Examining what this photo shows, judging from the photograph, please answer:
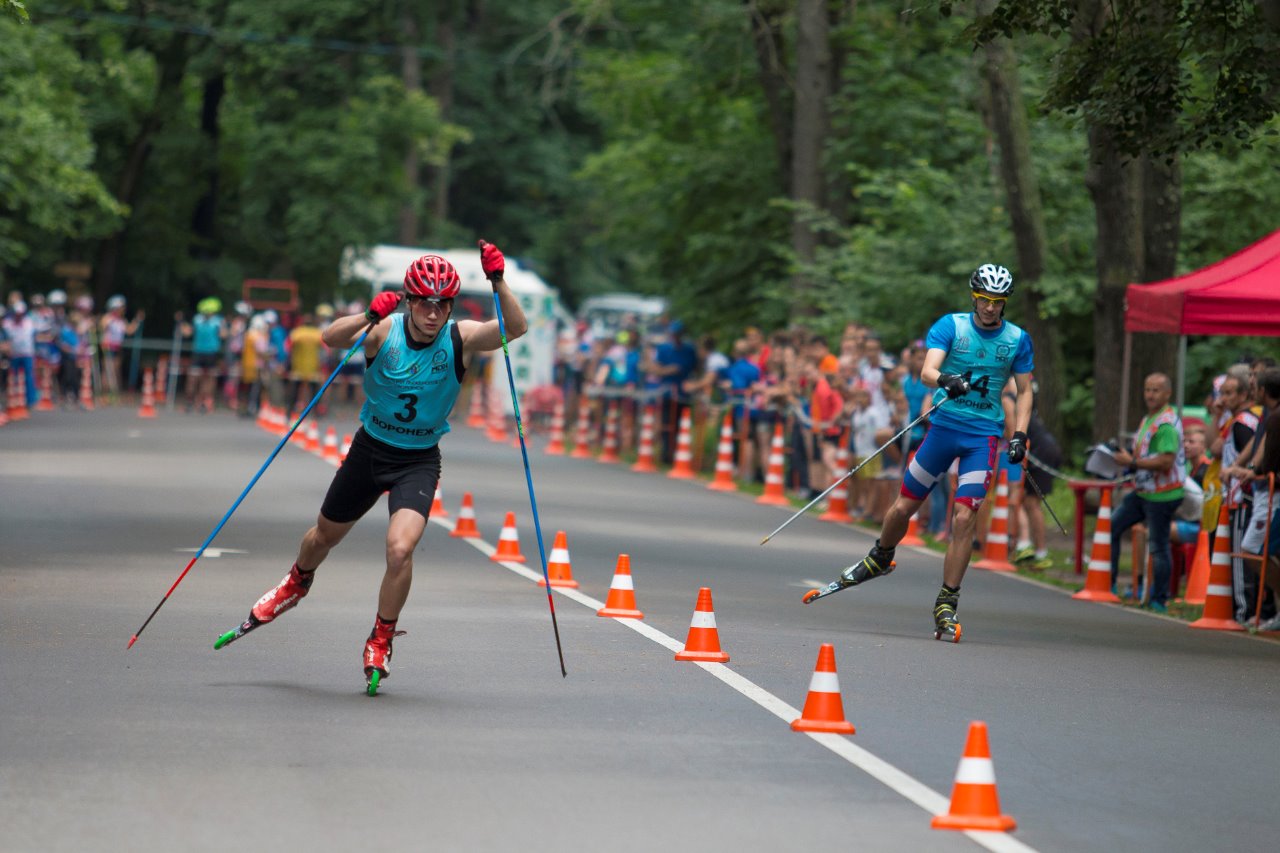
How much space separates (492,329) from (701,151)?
26.7 meters

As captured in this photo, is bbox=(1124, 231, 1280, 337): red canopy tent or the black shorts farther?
bbox=(1124, 231, 1280, 337): red canopy tent

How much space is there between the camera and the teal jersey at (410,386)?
9867 millimetres

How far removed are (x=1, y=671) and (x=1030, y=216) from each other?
56.0 ft

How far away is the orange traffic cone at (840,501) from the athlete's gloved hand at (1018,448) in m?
10.2

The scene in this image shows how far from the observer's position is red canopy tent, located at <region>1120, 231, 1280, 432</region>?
16188mm

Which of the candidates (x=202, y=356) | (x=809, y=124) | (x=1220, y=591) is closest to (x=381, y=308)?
(x=1220, y=591)

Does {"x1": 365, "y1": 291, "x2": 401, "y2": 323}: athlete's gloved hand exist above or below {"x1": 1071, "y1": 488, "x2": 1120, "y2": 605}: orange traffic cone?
above

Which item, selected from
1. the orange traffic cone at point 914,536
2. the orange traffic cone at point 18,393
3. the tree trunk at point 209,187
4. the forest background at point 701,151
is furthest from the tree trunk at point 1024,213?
the tree trunk at point 209,187

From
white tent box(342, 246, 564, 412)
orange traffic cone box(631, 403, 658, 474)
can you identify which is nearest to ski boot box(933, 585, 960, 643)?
orange traffic cone box(631, 403, 658, 474)

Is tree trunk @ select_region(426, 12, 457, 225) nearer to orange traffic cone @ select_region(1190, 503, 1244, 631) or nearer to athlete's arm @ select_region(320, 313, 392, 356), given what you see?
orange traffic cone @ select_region(1190, 503, 1244, 631)

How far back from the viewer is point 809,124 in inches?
1302

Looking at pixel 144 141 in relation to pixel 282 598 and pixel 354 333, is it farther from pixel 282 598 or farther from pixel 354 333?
pixel 354 333

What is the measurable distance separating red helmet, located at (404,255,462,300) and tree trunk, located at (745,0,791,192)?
2372cm

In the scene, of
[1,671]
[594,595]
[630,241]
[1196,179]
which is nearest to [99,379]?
[630,241]
